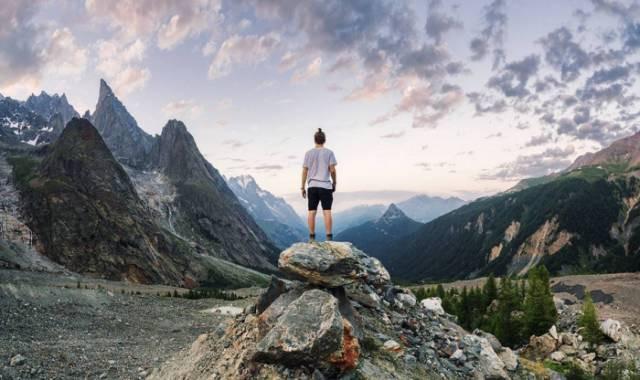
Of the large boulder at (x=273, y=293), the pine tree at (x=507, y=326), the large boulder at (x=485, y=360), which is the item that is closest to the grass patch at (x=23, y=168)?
the pine tree at (x=507, y=326)

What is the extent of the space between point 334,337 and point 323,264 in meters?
3.40

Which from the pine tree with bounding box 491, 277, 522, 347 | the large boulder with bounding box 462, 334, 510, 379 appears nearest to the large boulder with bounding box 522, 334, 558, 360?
the pine tree with bounding box 491, 277, 522, 347

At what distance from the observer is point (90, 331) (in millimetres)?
30766

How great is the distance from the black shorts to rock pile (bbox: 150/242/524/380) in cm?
142

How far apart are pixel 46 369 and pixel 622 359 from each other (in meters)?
44.0

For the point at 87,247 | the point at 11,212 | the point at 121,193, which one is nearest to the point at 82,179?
the point at 121,193

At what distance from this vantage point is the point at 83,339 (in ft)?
91.9

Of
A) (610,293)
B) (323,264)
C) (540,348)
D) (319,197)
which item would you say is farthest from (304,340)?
(610,293)

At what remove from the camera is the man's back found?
15.8 m

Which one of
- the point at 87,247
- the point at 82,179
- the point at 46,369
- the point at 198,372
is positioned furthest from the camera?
the point at 82,179

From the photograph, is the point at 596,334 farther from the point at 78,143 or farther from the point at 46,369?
the point at 78,143

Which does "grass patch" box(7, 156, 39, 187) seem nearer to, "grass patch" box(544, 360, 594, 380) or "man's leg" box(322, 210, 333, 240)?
"man's leg" box(322, 210, 333, 240)

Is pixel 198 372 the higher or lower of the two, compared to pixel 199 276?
higher

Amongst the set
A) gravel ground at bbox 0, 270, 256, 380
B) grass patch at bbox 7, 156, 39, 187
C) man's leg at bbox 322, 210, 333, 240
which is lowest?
gravel ground at bbox 0, 270, 256, 380
